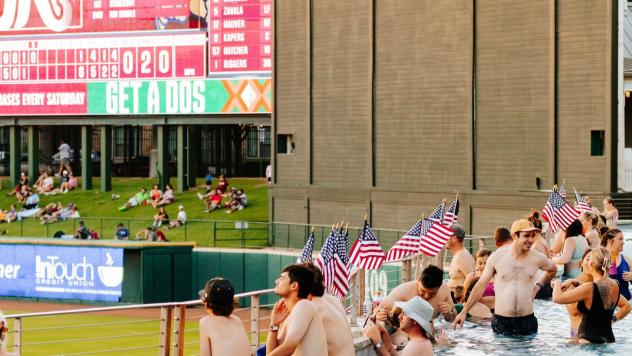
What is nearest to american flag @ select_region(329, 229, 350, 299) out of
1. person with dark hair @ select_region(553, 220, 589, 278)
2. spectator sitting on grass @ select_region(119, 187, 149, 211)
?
person with dark hair @ select_region(553, 220, 589, 278)

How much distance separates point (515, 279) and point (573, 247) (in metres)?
4.22

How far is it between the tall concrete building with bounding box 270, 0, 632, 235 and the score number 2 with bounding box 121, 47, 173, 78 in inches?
325

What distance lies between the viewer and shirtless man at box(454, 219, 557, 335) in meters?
14.4

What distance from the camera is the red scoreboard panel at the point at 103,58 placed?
52219mm

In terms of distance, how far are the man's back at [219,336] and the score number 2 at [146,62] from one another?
42.5m

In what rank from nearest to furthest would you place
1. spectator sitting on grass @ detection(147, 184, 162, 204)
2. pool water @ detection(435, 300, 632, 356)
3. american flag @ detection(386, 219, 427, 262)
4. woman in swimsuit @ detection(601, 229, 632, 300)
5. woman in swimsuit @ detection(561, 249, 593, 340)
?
woman in swimsuit @ detection(561, 249, 593, 340), pool water @ detection(435, 300, 632, 356), woman in swimsuit @ detection(601, 229, 632, 300), american flag @ detection(386, 219, 427, 262), spectator sitting on grass @ detection(147, 184, 162, 204)

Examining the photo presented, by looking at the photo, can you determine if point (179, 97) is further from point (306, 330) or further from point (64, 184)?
point (306, 330)

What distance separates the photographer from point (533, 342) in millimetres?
14914

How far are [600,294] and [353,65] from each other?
29.8 meters

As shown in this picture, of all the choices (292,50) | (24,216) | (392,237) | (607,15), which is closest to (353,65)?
(292,50)

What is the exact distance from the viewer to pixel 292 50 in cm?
4509

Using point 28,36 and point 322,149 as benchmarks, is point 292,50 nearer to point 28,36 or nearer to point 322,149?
point 322,149

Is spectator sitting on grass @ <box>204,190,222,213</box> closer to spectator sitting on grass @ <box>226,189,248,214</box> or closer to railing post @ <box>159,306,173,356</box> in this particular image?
spectator sitting on grass @ <box>226,189,248,214</box>

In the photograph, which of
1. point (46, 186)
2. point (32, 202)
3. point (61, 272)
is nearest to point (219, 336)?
point (61, 272)
